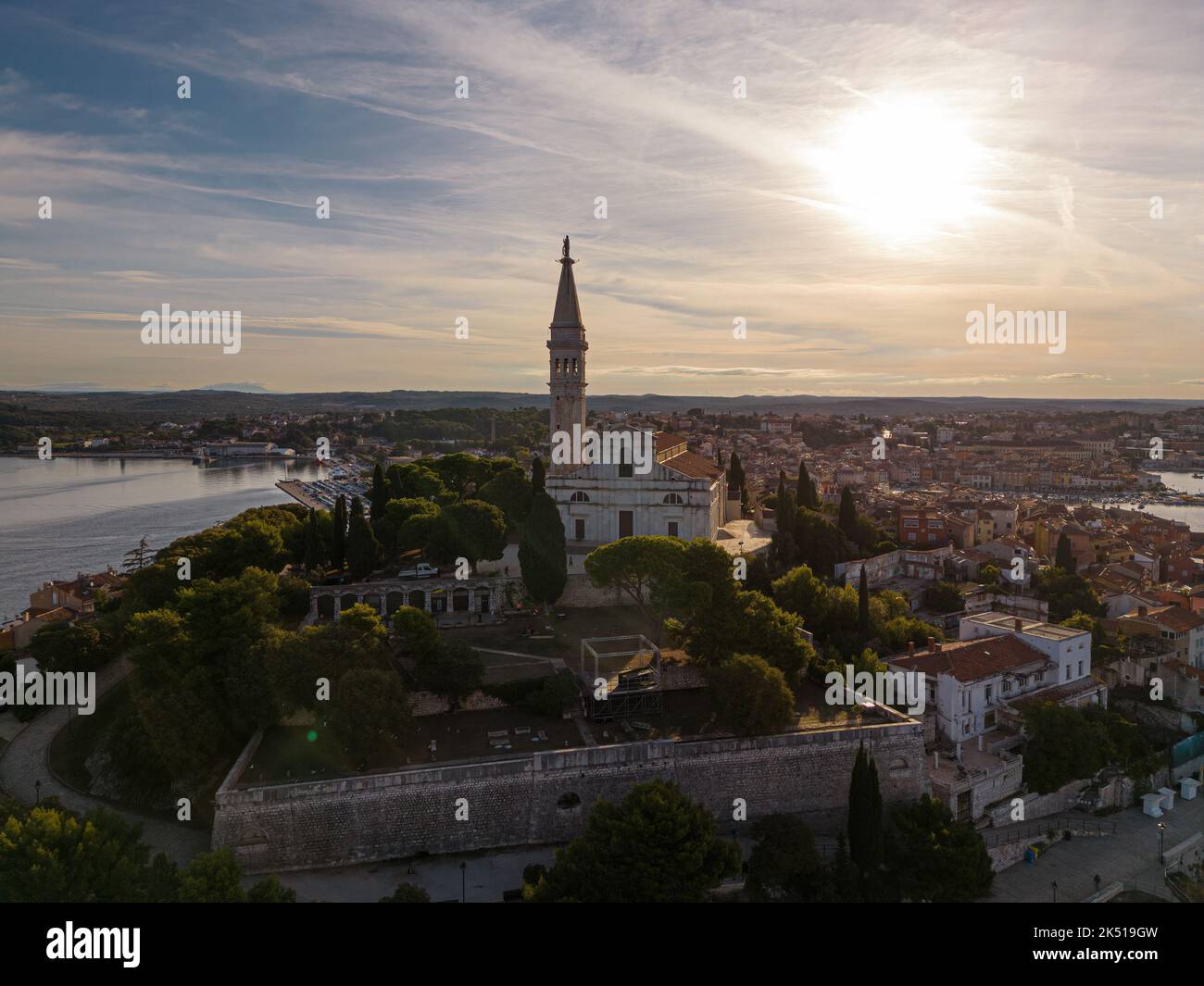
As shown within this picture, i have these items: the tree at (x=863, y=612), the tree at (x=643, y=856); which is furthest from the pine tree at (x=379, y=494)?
the tree at (x=643, y=856)

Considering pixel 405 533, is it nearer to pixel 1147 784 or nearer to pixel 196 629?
pixel 196 629

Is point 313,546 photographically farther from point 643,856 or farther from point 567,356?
point 643,856

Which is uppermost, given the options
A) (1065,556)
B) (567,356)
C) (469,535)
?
(567,356)

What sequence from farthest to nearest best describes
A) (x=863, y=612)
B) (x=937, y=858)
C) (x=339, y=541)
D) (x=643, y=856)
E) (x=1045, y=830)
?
(x=339, y=541) < (x=863, y=612) < (x=1045, y=830) < (x=937, y=858) < (x=643, y=856)

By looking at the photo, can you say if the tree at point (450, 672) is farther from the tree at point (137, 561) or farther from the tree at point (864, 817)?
the tree at point (137, 561)
